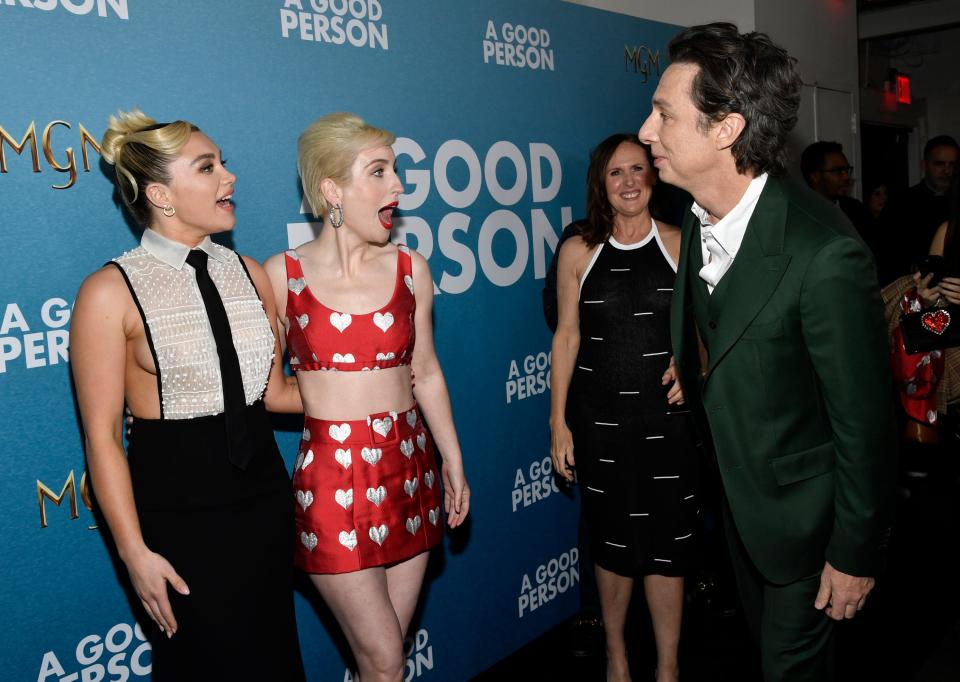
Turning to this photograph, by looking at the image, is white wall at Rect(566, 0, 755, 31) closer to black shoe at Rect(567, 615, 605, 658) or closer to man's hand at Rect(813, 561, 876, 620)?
black shoe at Rect(567, 615, 605, 658)

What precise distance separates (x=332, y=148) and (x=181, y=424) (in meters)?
0.79

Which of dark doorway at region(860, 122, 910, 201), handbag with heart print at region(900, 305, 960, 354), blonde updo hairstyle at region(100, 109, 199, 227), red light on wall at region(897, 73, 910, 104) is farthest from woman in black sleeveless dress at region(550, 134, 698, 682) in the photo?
red light on wall at region(897, 73, 910, 104)

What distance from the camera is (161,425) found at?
1.90m

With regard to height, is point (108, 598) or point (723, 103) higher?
point (723, 103)

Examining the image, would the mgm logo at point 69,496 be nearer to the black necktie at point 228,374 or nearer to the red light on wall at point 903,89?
the black necktie at point 228,374

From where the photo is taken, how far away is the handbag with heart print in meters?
2.82

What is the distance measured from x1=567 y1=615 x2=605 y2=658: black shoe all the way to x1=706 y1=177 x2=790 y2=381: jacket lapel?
2.01m

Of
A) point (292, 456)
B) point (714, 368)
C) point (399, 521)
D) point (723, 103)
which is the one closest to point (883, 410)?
point (714, 368)

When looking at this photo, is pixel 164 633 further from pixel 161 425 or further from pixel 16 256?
pixel 16 256

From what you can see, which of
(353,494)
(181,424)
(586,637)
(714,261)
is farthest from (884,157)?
(181,424)

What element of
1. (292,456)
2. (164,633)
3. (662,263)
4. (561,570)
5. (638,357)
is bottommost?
(561,570)

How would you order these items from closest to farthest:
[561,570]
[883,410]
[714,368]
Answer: [883,410] → [714,368] → [561,570]

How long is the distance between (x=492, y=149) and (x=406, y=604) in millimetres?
1745

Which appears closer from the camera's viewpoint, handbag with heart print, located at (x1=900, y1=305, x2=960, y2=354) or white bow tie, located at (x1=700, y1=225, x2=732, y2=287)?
white bow tie, located at (x1=700, y1=225, x2=732, y2=287)
